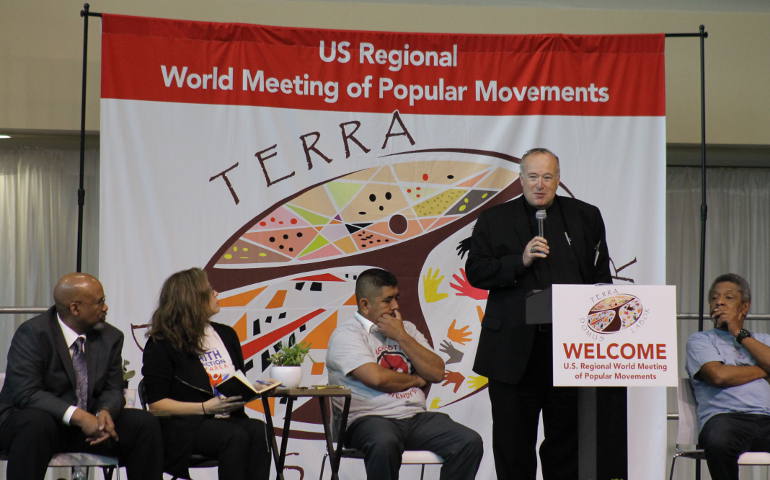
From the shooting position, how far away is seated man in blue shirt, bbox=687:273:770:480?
4.70m

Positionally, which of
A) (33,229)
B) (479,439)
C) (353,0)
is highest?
(353,0)

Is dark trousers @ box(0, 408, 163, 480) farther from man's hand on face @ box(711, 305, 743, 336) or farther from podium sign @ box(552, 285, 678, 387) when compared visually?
man's hand on face @ box(711, 305, 743, 336)

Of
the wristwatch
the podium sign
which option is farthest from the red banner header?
the podium sign

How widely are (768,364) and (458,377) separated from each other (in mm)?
1622

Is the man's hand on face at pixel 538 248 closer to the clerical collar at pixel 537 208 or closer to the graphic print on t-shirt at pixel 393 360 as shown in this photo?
the clerical collar at pixel 537 208

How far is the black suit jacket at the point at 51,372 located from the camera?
155 inches

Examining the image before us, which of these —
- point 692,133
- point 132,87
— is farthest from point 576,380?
point 692,133

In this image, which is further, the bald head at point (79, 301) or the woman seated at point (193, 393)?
the woman seated at point (193, 393)

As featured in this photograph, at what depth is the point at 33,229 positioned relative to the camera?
249 inches

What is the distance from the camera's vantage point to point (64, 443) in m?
4.00

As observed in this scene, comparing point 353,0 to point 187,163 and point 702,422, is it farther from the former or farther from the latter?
point 702,422

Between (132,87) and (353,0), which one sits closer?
(132,87)

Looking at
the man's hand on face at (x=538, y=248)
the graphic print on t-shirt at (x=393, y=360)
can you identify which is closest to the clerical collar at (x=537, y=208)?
the man's hand on face at (x=538, y=248)

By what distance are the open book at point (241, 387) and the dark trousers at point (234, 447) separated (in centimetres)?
15
